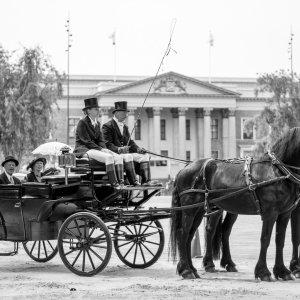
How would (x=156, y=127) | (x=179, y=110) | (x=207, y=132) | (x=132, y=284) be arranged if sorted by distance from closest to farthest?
(x=132, y=284)
(x=156, y=127)
(x=207, y=132)
(x=179, y=110)

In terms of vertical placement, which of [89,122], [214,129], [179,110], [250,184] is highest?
[179,110]

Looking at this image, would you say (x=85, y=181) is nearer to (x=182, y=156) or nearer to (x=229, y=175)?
(x=229, y=175)

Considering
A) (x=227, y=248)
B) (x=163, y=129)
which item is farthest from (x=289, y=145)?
(x=163, y=129)

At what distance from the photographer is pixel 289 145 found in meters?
9.62

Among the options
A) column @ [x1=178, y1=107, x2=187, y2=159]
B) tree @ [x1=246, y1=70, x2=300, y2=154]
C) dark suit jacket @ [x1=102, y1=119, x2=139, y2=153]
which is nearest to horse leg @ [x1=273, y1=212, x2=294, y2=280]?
dark suit jacket @ [x1=102, y1=119, x2=139, y2=153]

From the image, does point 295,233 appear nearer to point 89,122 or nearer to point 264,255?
point 264,255

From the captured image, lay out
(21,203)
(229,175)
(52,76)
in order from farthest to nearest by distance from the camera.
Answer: (52,76) → (21,203) → (229,175)

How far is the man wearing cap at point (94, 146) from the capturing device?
10336mm

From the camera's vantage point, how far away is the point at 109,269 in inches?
428

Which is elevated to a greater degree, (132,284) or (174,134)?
(174,134)

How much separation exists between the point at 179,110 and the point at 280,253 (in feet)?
230

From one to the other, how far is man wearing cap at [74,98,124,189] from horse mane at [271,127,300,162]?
2030 millimetres

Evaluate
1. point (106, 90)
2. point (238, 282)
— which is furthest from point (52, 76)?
point (106, 90)

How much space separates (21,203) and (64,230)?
913 millimetres
